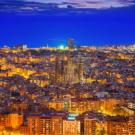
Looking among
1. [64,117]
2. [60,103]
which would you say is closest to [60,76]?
[60,103]

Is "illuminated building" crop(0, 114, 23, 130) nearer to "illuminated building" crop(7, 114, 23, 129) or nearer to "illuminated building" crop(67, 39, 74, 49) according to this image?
"illuminated building" crop(7, 114, 23, 129)

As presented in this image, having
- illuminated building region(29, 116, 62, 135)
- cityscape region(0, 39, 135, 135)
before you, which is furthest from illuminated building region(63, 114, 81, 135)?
illuminated building region(29, 116, 62, 135)

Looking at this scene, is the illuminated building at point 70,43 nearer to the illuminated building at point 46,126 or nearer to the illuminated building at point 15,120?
the illuminated building at point 15,120

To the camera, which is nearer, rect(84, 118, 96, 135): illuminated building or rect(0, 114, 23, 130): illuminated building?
rect(84, 118, 96, 135): illuminated building

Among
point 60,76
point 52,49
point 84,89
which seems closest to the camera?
point 84,89

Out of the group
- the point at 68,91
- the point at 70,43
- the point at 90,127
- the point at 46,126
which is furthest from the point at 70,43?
the point at 90,127

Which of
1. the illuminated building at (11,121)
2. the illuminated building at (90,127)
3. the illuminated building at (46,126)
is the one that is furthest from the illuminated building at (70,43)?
the illuminated building at (90,127)

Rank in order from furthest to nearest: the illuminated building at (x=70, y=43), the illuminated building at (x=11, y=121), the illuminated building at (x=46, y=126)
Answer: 1. the illuminated building at (x=70, y=43)
2. the illuminated building at (x=11, y=121)
3. the illuminated building at (x=46, y=126)

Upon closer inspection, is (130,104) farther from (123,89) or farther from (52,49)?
(52,49)
